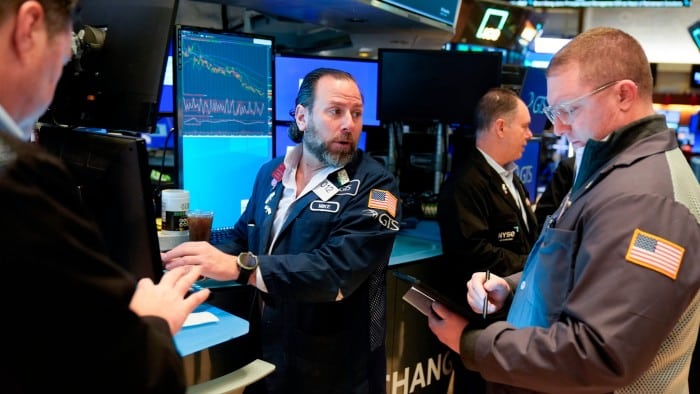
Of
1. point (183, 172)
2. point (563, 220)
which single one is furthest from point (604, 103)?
point (183, 172)

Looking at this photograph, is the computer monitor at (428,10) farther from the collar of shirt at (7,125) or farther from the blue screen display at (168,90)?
the collar of shirt at (7,125)

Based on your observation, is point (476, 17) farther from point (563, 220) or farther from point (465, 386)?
point (563, 220)

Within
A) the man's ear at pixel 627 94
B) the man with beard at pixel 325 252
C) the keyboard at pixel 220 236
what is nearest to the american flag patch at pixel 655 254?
the man's ear at pixel 627 94

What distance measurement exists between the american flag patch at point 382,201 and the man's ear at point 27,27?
1256 mm

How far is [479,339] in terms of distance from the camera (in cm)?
138

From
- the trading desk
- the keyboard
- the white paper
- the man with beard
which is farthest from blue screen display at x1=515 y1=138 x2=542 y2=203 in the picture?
the white paper

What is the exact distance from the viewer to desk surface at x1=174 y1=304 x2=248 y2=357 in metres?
1.50

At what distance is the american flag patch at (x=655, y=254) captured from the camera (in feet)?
3.80

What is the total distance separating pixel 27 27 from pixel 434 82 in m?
2.96

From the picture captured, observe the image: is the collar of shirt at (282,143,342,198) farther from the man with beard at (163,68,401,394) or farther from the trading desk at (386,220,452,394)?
the trading desk at (386,220,452,394)

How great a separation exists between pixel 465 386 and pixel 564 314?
209 centimetres

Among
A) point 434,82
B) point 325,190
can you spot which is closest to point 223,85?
point 325,190

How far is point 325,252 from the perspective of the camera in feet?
6.17

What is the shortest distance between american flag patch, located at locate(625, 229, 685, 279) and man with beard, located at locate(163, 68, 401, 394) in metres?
0.91
